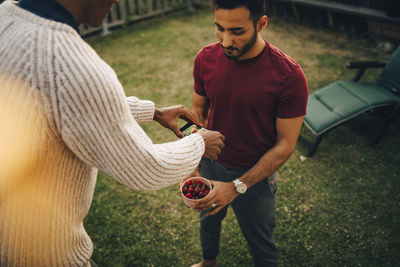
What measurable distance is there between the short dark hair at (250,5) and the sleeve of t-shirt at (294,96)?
0.45m

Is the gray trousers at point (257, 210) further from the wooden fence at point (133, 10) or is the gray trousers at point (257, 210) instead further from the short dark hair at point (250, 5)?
the wooden fence at point (133, 10)

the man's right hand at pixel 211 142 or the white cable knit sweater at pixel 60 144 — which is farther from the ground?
the white cable knit sweater at pixel 60 144

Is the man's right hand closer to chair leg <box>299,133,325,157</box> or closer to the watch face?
the watch face

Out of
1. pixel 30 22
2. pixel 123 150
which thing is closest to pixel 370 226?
pixel 123 150

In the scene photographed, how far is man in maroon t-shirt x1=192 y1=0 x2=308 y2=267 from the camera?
5.93 ft

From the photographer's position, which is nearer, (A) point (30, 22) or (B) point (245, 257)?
(A) point (30, 22)

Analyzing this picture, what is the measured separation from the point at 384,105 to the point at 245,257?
11.0ft

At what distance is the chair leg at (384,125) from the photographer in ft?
14.2

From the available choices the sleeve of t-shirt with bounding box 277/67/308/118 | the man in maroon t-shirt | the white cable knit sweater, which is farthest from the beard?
the white cable knit sweater

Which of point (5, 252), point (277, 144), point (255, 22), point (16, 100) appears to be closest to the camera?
point (16, 100)

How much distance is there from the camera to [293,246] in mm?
3174

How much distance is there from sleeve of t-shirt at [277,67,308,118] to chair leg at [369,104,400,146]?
3421mm

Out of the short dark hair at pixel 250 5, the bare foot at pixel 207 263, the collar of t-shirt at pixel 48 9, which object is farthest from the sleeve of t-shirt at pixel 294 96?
the bare foot at pixel 207 263

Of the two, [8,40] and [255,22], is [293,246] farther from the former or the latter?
[8,40]
